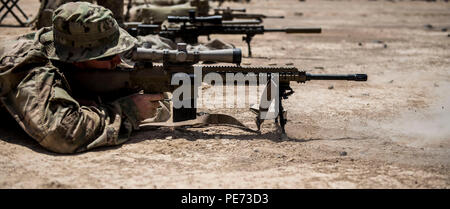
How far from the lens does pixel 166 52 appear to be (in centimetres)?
491

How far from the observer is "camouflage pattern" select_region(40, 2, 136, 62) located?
174 inches

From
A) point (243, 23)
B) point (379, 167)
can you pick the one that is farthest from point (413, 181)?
point (243, 23)

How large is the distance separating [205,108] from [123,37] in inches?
77.1

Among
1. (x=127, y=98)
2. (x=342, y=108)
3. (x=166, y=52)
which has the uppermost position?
(x=166, y=52)

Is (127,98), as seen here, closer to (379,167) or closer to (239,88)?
(379,167)

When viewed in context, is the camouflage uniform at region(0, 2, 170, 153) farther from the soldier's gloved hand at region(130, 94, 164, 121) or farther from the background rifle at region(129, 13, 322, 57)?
the background rifle at region(129, 13, 322, 57)

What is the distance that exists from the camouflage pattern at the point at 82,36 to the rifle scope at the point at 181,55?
0.25 m

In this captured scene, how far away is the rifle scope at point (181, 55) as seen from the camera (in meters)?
4.88

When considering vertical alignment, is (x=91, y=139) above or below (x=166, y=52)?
below

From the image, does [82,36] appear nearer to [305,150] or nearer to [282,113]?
[282,113]

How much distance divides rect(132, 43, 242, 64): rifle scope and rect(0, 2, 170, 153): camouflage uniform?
238 mm

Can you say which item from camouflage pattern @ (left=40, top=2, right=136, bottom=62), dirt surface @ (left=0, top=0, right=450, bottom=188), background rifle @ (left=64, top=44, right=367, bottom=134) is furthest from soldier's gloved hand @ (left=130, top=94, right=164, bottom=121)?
camouflage pattern @ (left=40, top=2, right=136, bottom=62)

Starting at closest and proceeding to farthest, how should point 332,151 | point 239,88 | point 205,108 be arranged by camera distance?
1. point 332,151
2. point 205,108
3. point 239,88
